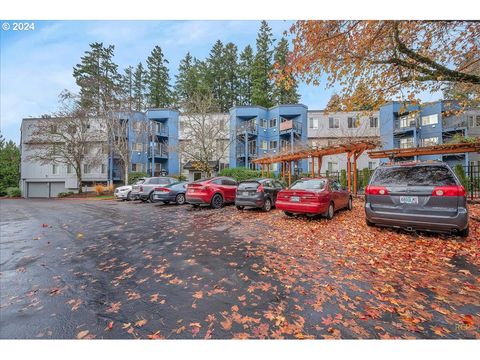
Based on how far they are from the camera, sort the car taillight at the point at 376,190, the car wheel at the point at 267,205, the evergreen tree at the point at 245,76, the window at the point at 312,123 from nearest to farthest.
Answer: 1. the car taillight at the point at 376,190
2. the car wheel at the point at 267,205
3. the window at the point at 312,123
4. the evergreen tree at the point at 245,76

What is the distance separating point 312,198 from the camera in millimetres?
7414

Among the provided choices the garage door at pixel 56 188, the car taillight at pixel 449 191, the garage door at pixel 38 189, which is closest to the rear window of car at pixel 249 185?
the car taillight at pixel 449 191

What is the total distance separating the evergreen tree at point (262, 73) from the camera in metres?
36.5

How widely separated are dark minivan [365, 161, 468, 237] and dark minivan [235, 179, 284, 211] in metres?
4.81

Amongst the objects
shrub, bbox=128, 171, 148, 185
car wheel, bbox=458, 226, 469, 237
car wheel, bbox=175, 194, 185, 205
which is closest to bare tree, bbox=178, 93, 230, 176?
shrub, bbox=128, 171, 148, 185

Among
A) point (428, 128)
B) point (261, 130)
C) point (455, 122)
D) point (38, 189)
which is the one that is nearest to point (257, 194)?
point (261, 130)

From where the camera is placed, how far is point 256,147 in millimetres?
31078

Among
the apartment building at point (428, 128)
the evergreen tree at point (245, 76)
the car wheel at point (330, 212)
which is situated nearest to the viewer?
the car wheel at point (330, 212)

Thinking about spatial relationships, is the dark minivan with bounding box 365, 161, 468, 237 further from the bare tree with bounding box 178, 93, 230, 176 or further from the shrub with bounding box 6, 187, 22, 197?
the shrub with bounding box 6, 187, 22, 197

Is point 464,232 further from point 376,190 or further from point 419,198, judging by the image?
point 376,190

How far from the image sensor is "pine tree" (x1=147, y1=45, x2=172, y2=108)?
4144 cm

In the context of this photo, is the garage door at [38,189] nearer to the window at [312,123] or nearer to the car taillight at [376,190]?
the window at [312,123]

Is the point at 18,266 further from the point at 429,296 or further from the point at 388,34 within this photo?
the point at 388,34

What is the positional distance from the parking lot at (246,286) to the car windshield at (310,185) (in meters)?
1.89
